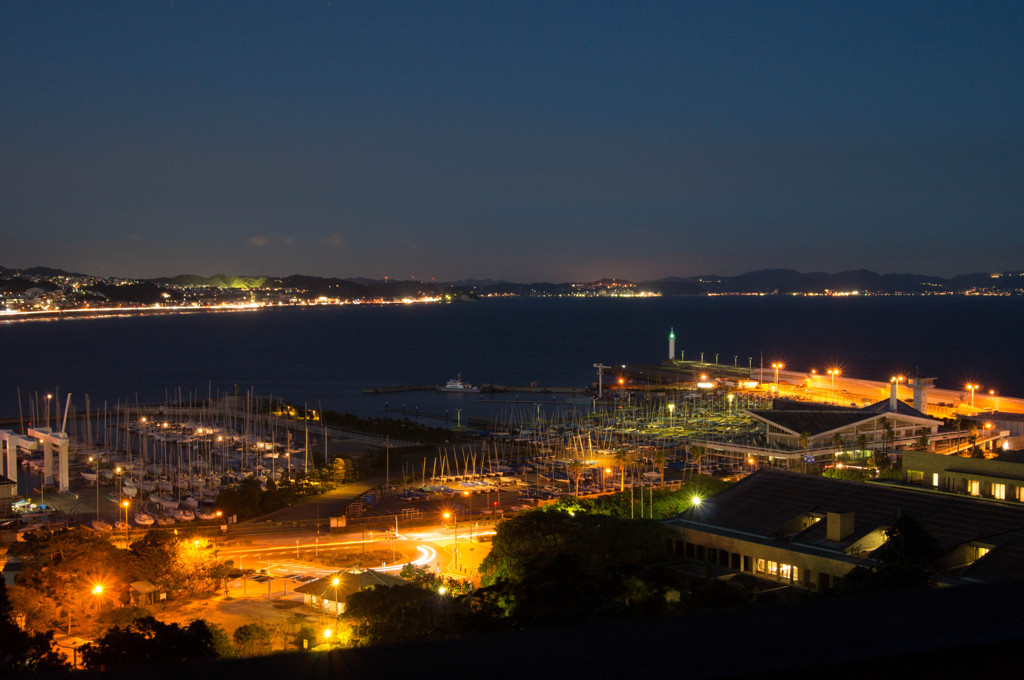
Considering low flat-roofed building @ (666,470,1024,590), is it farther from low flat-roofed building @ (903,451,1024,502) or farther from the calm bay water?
the calm bay water

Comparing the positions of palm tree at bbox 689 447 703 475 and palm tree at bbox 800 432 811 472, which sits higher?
palm tree at bbox 800 432 811 472

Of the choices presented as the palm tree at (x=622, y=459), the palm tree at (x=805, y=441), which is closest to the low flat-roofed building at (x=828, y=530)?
the palm tree at (x=622, y=459)

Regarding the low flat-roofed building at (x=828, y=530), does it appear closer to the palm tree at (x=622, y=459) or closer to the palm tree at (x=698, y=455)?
the palm tree at (x=622, y=459)

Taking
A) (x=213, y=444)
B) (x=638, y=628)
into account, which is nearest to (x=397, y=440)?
(x=213, y=444)

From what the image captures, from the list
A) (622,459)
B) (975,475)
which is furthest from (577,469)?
(975,475)

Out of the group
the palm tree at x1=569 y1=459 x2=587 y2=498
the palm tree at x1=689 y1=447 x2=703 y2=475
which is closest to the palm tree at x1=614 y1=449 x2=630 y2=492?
the palm tree at x1=569 y1=459 x2=587 y2=498

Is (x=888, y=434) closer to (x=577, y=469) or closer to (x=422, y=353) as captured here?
(x=577, y=469)

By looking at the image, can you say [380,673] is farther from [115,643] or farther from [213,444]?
[213,444]
